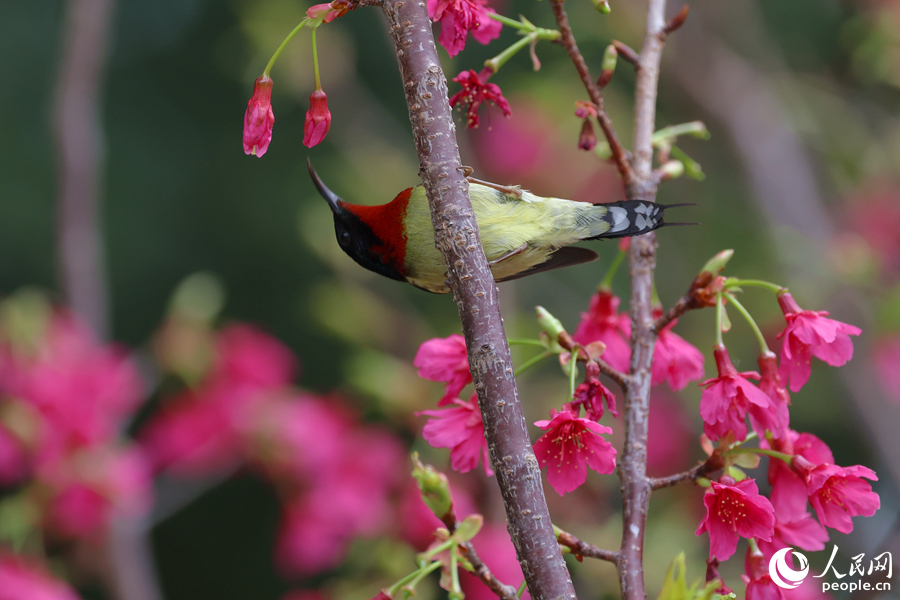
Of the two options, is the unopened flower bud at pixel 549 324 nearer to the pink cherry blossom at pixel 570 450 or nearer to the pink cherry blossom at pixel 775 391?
the pink cherry blossom at pixel 570 450

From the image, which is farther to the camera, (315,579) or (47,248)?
(47,248)

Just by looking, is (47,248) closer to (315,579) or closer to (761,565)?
(315,579)

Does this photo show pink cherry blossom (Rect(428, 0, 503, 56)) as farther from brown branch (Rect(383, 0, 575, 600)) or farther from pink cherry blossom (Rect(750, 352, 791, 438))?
pink cherry blossom (Rect(750, 352, 791, 438))

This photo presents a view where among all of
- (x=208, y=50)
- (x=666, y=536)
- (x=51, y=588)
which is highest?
(x=208, y=50)

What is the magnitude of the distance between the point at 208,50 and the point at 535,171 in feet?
12.5

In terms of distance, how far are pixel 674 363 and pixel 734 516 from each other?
12.5 inches

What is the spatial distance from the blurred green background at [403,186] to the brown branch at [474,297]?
331 millimetres

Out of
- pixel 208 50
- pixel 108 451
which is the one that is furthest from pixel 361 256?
pixel 208 50

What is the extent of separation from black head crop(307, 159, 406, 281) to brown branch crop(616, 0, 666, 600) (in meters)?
0.72

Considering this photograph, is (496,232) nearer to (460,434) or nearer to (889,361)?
(460,434)

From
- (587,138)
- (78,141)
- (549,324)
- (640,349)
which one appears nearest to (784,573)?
(640,349)

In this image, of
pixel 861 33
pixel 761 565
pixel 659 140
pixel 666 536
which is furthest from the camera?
pixel 861 33

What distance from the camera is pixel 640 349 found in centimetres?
101

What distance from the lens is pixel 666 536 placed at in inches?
96.5
